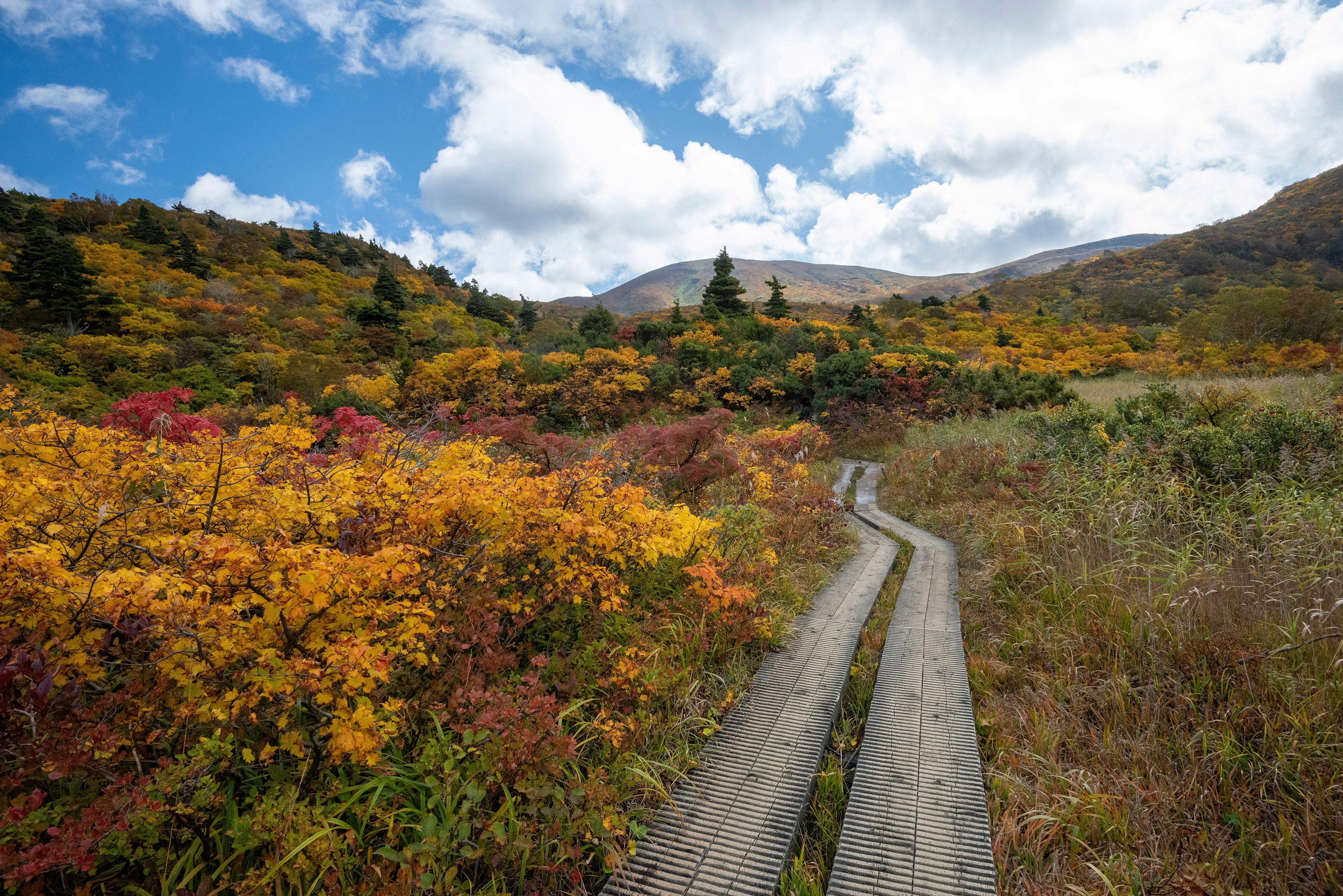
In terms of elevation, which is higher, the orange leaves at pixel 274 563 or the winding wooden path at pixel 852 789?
the orange leaves at pixel 274 563

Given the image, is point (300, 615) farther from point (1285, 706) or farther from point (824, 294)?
point (824, 294)

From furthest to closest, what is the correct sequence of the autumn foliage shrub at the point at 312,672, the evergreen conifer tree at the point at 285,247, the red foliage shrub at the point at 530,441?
the evergreen conifer tree at the point at 285,247
the red foliage shrub at the point at 530,441
the autumn foliage shrub at the point at 312,672

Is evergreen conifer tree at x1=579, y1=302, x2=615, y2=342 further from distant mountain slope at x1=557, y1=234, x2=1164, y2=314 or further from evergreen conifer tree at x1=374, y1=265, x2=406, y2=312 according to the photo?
distant mountain slope at x1=557, y1=234, x2=1164, y2=314

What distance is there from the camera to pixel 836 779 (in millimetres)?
2244

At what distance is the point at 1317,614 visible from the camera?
221cm

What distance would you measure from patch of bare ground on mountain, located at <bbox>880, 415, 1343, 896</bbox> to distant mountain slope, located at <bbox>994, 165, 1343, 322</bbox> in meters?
32.7

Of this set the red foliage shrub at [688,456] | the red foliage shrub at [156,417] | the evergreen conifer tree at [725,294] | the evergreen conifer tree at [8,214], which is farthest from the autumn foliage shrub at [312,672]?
the evergreen conifer tree at [8,214]

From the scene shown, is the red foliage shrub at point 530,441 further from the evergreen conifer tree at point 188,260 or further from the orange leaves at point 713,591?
the evergreen conifer tree at point 188,260

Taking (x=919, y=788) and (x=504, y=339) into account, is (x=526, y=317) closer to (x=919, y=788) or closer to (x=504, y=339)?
(x=504, y=339)

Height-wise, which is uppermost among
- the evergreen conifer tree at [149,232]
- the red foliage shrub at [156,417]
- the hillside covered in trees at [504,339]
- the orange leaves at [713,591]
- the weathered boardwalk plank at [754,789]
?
the evergreen conifer tree at [149,232]

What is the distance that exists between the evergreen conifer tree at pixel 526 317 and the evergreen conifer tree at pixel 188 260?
539 inches

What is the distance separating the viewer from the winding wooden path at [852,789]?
1728mm

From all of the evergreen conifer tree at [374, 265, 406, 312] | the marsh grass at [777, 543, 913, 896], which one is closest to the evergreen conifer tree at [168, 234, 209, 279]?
the evergreen conifer tree at [374, 265, 406, 312]

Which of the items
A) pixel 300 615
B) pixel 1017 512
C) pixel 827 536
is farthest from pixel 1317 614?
pixel 300 615
